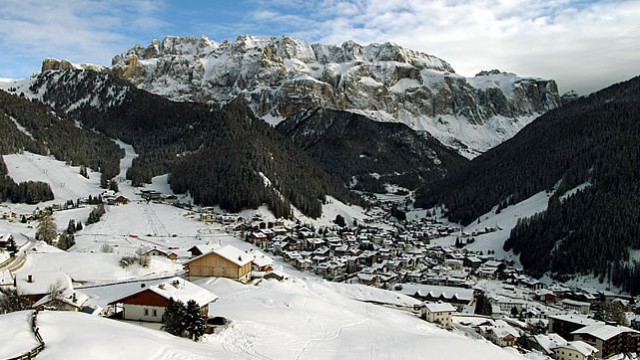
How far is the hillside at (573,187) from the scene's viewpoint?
88.8m

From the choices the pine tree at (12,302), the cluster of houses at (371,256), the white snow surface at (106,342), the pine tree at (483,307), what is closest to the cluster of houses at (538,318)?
the pine tree at (483,307)

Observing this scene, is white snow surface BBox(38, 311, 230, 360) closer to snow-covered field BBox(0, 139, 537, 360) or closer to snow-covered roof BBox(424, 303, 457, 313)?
snow-covered field BBox(0, 139, 537, 360)

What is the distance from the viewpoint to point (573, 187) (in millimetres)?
119688

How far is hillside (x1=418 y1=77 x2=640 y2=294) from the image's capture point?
88812 millimetres

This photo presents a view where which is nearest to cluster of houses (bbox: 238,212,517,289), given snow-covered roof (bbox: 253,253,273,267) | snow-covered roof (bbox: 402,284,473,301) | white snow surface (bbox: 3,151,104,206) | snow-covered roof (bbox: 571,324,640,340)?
snow-covered roof (bbox: 402,284,473,301)

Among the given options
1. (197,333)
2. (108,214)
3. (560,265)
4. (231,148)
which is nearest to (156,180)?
(231,148)

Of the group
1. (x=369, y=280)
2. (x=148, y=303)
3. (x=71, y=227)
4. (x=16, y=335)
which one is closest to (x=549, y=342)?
(x=369, y=280)

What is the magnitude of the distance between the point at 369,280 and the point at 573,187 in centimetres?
6730

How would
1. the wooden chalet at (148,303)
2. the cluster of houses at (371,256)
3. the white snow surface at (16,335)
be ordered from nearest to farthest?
the white snow surface at (16,335) < the wooden chalet at (148,303) < the cluster of houses at (371,256)

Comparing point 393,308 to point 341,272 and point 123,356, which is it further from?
point 123,356

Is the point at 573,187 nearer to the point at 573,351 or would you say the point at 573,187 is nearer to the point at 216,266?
the point at 573,351

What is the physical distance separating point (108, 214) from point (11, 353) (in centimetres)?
8752

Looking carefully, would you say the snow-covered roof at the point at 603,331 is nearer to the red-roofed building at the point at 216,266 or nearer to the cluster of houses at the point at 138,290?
the cluster of houses at the point at 138,290

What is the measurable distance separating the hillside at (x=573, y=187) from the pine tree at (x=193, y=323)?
70.0m
